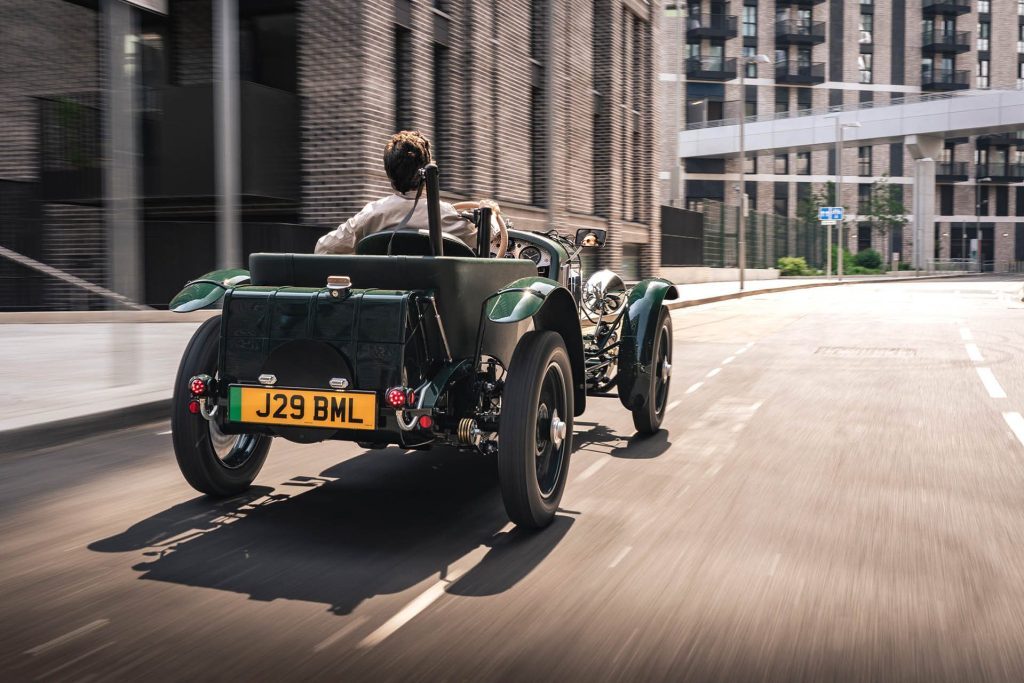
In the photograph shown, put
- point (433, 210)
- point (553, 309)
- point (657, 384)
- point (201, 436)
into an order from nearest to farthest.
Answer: point (433, 210) → point (201, 436) → point (553, 309) → point (657, 384)

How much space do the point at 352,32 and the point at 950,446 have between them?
11.5 metres

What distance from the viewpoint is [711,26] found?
2721 inches

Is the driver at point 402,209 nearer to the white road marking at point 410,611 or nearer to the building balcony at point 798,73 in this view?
the white road marking at point 410,611

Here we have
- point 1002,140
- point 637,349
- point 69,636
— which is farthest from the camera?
point 1002,140

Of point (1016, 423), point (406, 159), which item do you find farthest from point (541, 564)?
point (1016, 423)

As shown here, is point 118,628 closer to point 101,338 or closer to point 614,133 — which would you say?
point 101,338

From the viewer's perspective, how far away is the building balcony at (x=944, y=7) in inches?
3024

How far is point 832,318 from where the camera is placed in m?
19.9

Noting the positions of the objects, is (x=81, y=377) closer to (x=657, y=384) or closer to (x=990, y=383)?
(x=657, y=384)

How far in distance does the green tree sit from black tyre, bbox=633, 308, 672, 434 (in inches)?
2571

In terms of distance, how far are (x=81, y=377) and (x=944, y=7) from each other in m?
82.6

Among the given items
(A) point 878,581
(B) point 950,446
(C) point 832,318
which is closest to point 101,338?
(B) point 950,446

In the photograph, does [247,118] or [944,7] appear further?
[944,7]

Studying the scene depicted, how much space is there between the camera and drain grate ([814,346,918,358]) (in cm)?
1254
